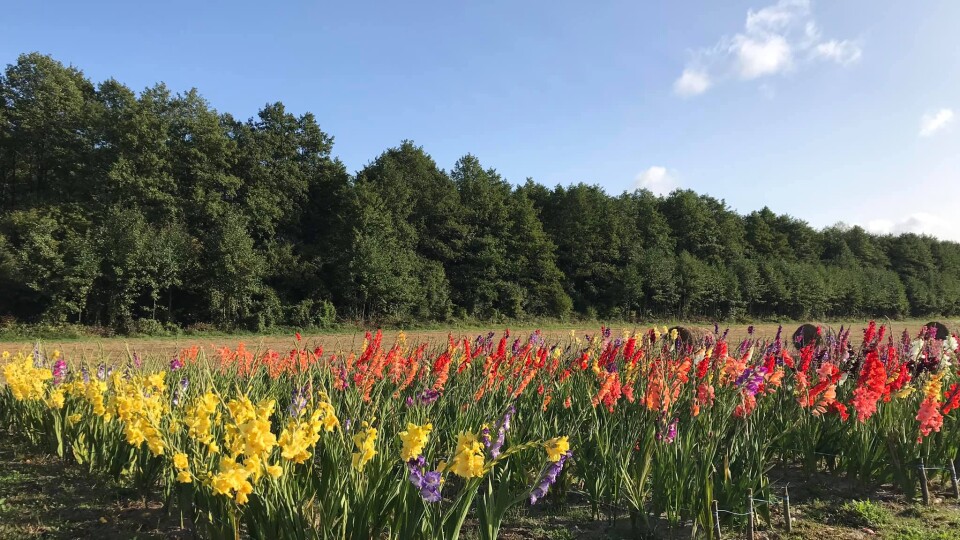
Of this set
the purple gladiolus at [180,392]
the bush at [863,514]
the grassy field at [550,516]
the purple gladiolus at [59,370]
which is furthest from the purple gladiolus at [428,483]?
the purple gladiolus at [59,370]

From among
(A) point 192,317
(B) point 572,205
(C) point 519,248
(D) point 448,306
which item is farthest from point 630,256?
(A) point 192,317

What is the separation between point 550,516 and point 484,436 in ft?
5.18

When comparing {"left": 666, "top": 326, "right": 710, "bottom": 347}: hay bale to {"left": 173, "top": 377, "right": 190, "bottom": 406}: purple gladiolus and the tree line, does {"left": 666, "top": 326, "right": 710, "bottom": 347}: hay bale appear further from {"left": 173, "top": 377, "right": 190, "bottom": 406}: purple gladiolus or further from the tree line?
the tree line

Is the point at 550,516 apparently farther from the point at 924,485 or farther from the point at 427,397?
→ the point at 924,485

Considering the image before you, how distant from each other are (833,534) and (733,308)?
166ft

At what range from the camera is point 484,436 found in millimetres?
2711

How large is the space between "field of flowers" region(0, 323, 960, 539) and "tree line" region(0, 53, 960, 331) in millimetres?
22411

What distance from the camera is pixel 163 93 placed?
99.6 ft

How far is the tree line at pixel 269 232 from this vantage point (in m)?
25.0

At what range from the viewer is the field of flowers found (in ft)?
8.23

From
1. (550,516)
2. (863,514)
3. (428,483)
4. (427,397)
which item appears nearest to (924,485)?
(863,514)

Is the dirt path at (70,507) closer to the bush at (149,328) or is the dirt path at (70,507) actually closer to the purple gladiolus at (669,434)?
the purple gladiolus at (669,434)

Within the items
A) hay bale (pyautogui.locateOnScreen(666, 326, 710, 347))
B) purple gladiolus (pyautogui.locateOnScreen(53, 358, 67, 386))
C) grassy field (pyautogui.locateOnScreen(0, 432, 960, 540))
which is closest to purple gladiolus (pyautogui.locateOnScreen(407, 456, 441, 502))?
grassy field (pyautogui.locateOnScreen(0, 432, 960, 540))

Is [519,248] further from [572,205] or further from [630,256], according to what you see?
[630,256]
